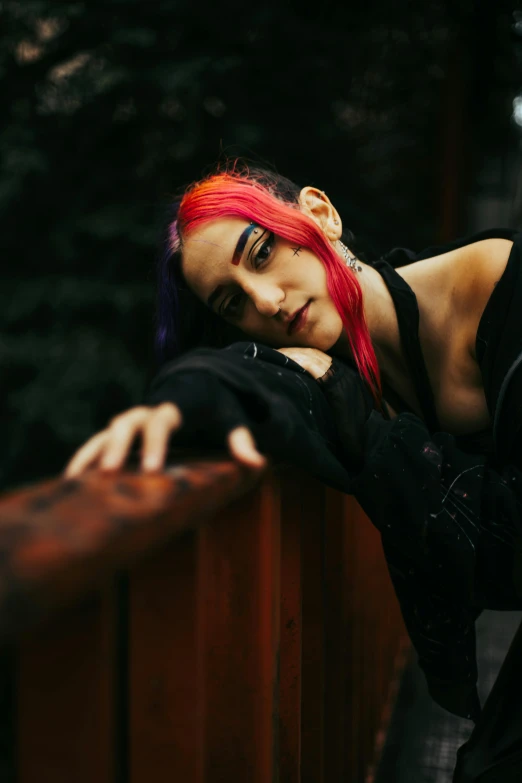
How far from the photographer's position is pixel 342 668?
4.87 ft

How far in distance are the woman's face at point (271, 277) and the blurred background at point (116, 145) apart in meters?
2.13

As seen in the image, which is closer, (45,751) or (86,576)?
(86,576)

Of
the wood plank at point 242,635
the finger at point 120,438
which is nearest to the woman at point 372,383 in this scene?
the finger at point 120,438

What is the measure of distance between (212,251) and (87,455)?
94 centimetres

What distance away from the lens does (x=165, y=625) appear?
0.75 meters

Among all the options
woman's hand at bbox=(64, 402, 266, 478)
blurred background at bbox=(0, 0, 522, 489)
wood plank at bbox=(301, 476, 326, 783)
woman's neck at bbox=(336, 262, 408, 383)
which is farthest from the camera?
blurred background at bbox=(0, 0, 522, 489)

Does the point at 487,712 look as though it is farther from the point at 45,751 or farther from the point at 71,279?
the point at 71,279

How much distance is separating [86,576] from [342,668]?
45.3 inches

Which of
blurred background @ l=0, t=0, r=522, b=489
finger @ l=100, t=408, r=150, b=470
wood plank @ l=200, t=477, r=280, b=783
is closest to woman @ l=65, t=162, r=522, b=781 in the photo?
finger @ l=100, t=408, r=150, b=470

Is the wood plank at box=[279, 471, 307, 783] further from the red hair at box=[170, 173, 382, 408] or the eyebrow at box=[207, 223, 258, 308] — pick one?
the eyebrow at box=[207, 223, 258, 308]

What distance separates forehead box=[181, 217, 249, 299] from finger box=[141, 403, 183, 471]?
0.80 m

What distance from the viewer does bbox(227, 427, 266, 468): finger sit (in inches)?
30.4

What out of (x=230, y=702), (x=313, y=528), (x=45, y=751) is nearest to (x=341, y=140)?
(x=313, y=528)

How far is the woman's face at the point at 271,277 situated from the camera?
5.07 feet
